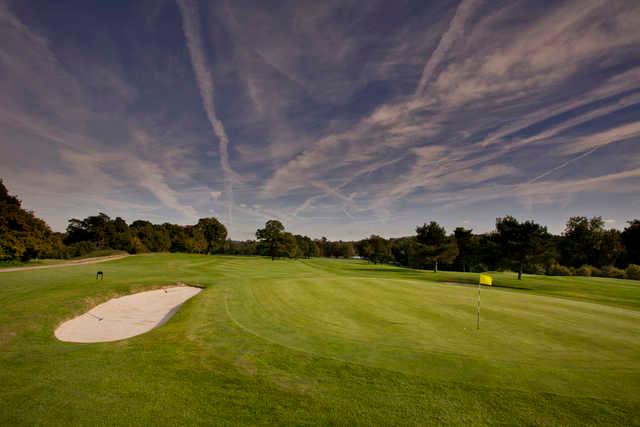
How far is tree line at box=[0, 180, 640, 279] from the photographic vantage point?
36.8 m

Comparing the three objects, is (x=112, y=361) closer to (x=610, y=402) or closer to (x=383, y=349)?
(x=383, y=349)

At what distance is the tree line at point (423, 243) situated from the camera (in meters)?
36.8

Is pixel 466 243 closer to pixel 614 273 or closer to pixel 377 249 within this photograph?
pixel 614 273

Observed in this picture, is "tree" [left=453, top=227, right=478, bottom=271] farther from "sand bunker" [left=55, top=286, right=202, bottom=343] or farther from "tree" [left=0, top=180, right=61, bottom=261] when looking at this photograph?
"tree" [left=0, top=180, right=61, bottom=261]

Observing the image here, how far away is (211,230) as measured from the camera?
308 ft

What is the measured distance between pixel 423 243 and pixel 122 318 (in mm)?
47732

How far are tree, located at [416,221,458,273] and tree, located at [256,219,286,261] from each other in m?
36.7

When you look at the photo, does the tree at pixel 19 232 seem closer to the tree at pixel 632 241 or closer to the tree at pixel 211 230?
the tree at pixel 211 230

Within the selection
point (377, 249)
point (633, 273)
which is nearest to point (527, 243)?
point (633, 273)

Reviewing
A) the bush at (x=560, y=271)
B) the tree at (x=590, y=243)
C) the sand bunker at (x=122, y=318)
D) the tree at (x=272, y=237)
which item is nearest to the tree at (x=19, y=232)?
the sand bunker at (x=122, y=318)

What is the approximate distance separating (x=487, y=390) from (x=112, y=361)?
8.39 meters

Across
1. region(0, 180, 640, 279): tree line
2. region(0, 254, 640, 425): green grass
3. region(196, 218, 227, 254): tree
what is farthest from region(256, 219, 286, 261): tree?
region(0, 254, 640, 425): green grass

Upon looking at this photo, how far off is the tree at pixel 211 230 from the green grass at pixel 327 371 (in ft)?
285

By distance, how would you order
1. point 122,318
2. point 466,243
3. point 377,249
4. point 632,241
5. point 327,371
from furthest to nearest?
point 377,249 < point 466,243 < point 632,241 < point 122,318 < point 327,371
